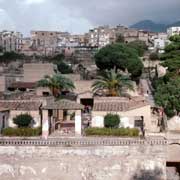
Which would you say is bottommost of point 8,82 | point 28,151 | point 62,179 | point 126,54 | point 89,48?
point 62,179

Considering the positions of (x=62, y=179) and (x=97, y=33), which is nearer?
(x=62, y=179)

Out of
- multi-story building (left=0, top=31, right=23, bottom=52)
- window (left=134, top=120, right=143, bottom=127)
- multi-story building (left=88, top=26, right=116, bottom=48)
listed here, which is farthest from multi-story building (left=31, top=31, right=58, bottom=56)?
window (left=134, top=120, right=143, bottom=127)

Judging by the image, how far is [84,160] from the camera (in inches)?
974

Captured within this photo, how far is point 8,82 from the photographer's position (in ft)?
166

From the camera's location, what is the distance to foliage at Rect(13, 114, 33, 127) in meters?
29.0

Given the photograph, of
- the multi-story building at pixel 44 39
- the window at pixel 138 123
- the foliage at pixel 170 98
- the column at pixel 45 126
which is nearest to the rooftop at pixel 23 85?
the foliage at pixel 170 98

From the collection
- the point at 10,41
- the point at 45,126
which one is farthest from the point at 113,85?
the point at 10,41

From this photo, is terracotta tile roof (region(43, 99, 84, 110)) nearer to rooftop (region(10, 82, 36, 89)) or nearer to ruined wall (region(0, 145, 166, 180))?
ruined wall (region(0, 145, 166, 180))

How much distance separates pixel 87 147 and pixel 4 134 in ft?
17.4

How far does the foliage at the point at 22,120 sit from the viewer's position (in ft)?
95.1

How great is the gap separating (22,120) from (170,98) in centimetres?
1120

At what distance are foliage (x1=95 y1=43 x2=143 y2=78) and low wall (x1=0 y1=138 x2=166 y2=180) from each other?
106ft

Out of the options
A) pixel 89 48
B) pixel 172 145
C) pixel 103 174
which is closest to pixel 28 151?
pixel 103 174

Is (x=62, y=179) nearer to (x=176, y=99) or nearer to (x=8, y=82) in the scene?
(x=176, y=99)
